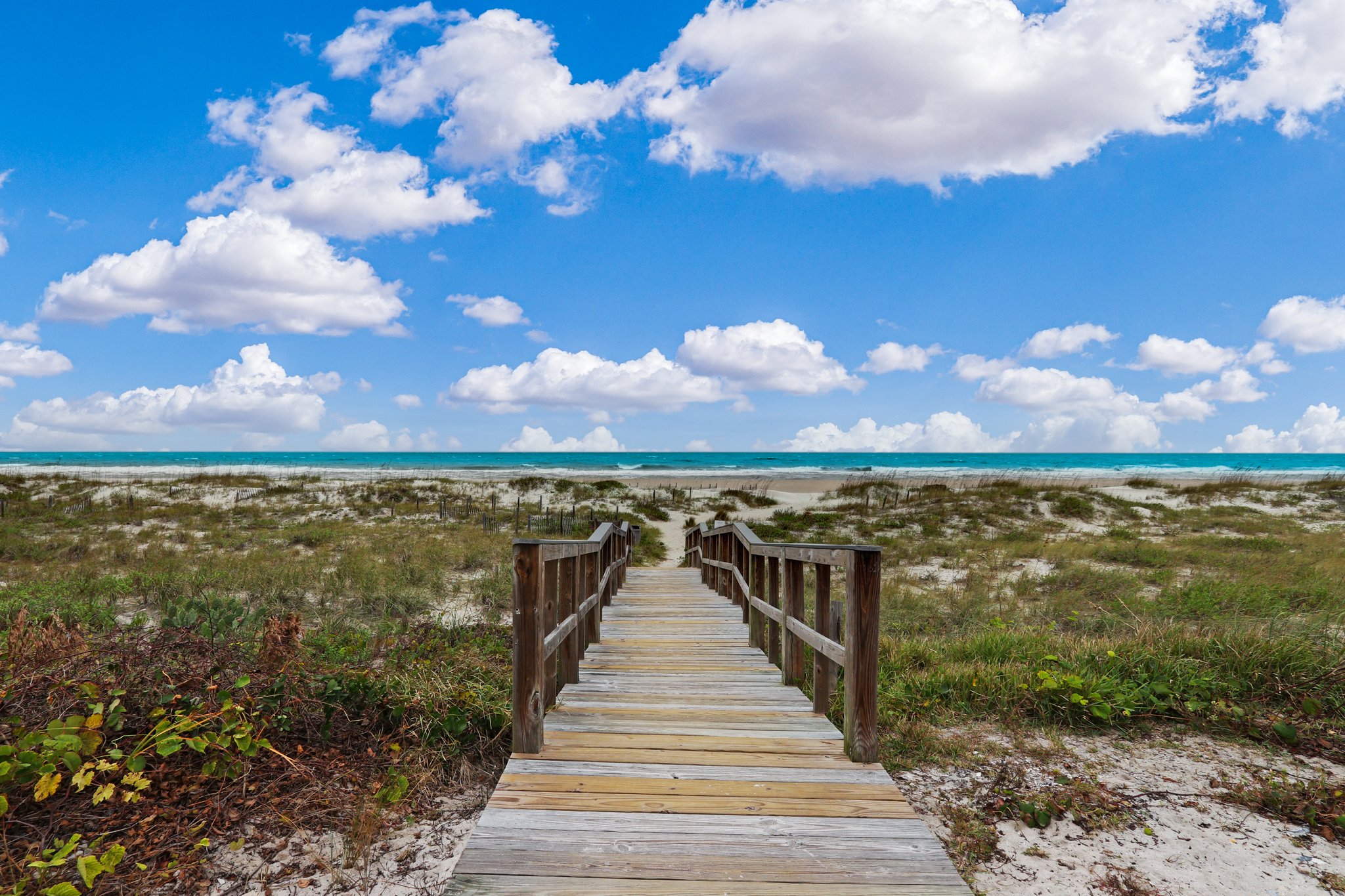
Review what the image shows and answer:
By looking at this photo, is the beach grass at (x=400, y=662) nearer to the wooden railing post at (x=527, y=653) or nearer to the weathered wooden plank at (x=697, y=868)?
the wooden railing post at (x=527, y=653)

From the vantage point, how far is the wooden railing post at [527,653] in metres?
3.74

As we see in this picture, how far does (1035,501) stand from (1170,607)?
658 inches

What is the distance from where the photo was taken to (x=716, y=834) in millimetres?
2938

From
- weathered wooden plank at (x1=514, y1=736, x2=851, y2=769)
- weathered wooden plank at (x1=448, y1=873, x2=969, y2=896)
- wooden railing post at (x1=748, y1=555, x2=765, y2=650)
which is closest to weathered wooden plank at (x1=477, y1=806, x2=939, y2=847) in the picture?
weathered wooden plank at (x1=448, y1=873, x2=969, y2=896)

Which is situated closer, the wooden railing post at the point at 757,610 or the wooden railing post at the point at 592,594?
the wooden railing post at the point at 592,594

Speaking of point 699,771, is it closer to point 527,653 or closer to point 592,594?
point 527,653

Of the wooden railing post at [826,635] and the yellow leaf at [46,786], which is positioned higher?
the wooden railing post at [826,635]

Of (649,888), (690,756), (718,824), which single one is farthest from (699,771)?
(649,888)

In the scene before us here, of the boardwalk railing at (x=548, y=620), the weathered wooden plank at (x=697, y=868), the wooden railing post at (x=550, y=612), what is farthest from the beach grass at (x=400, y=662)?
the weathered wooden plank at (x=697, y=868)

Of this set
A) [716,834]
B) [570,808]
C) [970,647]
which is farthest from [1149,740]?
[570,808]

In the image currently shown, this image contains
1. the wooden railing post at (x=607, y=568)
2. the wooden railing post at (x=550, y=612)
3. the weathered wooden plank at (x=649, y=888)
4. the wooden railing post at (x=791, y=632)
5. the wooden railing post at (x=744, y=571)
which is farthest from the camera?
the wooden railing post at (x=607, y=568)

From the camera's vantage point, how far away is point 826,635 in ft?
15.0

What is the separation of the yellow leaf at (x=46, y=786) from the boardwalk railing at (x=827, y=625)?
13.0ft

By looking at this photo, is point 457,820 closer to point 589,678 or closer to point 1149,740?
point 589,678
